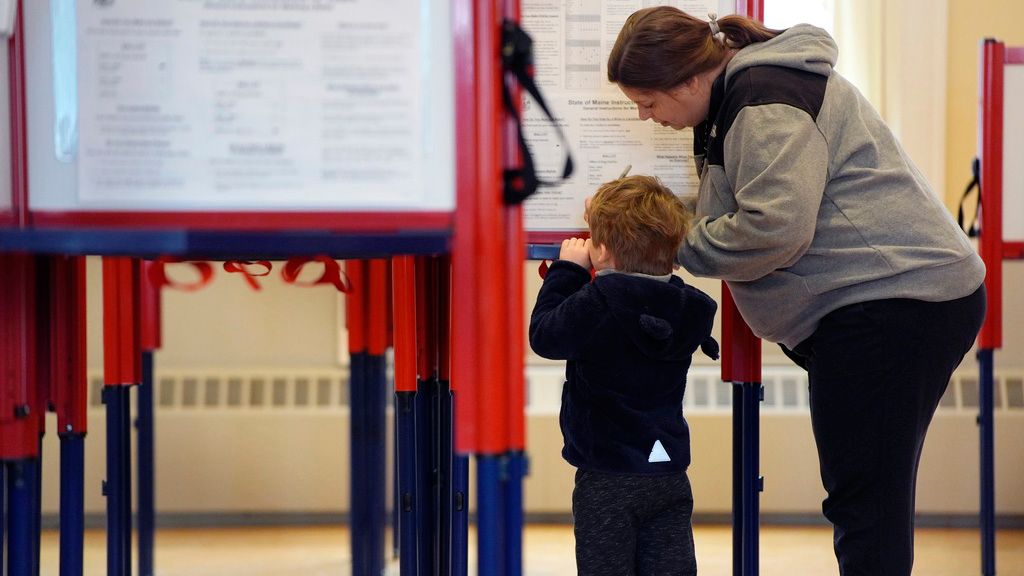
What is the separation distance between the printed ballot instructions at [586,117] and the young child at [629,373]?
0.64ft

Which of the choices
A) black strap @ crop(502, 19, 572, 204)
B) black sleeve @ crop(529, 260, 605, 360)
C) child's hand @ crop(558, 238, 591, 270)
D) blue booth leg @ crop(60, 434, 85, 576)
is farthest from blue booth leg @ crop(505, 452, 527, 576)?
blue booth leg @ crop(60, 434, 85, 576)

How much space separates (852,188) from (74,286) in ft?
3.70

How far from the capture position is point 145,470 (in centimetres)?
259

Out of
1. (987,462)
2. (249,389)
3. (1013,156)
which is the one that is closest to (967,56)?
(1013,156)

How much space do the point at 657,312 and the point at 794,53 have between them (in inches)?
16.7

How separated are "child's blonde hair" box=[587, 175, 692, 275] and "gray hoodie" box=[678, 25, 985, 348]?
11 centimetres

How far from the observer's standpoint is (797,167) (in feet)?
4.44

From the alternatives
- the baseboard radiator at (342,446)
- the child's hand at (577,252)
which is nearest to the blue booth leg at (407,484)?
the child's hand at (577,252)

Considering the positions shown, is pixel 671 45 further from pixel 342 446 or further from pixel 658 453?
pixel 342 446

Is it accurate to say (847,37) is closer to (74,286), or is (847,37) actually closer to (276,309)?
(276,309)

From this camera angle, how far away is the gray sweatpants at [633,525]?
1.56m

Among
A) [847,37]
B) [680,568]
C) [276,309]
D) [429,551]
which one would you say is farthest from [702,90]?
[276,309]

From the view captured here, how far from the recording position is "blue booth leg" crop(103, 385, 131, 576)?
2104 mm

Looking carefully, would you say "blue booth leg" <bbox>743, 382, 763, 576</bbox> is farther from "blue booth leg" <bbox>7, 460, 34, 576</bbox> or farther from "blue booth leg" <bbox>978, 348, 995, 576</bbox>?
"blue booth leg" <bbox>7, 460, 34, 576</bbox>
